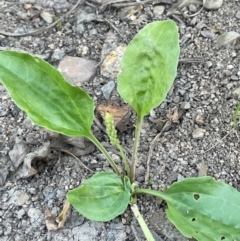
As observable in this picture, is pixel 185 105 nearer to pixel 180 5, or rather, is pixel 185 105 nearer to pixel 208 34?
pixel 208 34

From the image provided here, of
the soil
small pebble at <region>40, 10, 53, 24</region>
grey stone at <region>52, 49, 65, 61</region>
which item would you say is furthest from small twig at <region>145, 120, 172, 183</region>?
small pebble at <region>40, 10, 53, 24</region>

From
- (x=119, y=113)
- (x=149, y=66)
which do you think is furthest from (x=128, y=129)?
(x=149, y=66)

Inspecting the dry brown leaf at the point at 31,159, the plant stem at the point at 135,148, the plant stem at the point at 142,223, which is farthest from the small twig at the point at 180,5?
the plant stem at the point at 142,223

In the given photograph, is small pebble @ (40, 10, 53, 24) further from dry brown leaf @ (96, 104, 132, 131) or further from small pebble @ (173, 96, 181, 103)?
small pebble @ (173, 96, 181, 103)

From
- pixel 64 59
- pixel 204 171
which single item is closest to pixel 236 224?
pixel 204 171

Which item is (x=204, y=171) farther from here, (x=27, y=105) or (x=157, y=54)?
(x=27, y=105)
